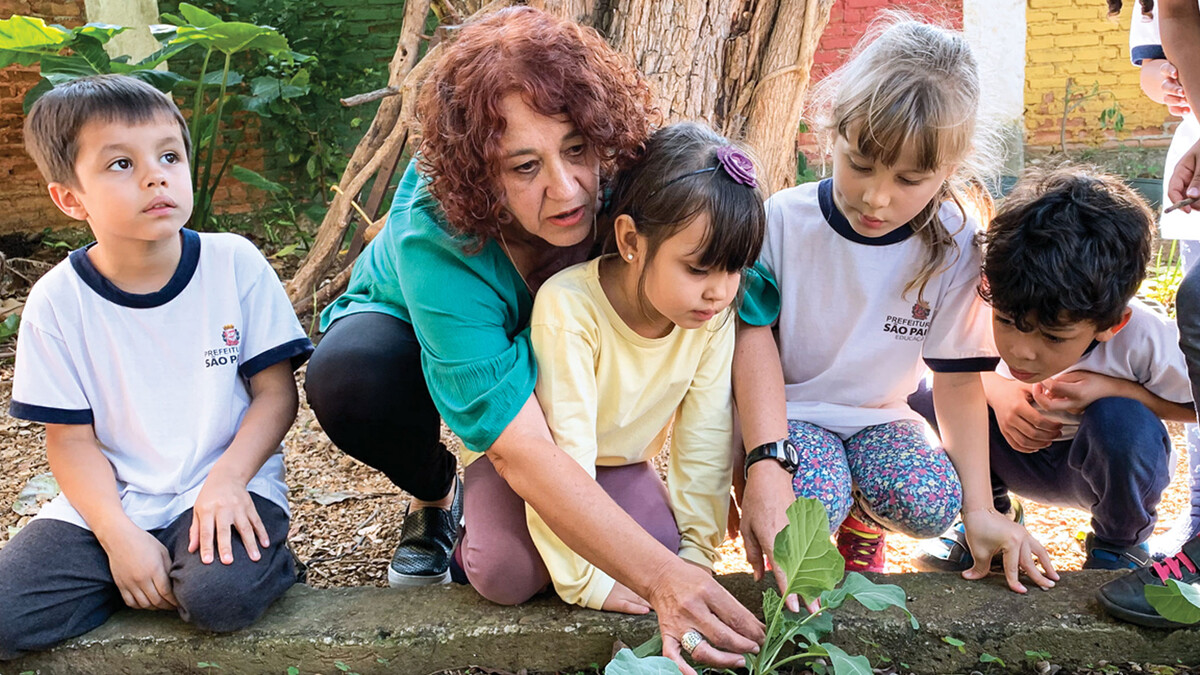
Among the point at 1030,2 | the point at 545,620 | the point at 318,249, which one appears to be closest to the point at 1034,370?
the point at 545,620

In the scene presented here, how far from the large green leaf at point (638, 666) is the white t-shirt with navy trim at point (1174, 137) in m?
1.53

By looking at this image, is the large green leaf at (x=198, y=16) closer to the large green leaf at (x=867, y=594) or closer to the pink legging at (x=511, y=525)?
the pink legging at (x=511, y=525)

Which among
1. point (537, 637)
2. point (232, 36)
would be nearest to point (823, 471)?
point (537, 637)

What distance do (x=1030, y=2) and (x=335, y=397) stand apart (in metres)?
7.66

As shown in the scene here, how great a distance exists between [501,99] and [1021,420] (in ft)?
4.25

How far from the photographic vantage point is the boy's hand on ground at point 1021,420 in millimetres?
2023

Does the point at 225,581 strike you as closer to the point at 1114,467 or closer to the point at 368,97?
the point at 1114,467

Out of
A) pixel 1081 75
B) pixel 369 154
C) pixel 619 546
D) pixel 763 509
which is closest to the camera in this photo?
pixel 619 546

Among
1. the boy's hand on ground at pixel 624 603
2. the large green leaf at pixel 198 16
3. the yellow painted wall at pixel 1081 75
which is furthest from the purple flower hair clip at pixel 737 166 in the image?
the yellow painted wall at pixel 1081 75

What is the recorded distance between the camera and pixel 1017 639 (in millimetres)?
1663

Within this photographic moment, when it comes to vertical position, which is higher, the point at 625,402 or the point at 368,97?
the point at 368,97

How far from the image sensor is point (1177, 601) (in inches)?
60.6

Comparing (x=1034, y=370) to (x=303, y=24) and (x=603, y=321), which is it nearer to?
(x=603, y=321)

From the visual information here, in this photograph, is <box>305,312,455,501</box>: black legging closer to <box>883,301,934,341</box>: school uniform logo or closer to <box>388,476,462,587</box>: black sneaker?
<box>388,476,462,587</box>: black sneaker
